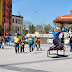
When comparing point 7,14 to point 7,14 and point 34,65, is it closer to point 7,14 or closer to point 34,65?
point 7,14

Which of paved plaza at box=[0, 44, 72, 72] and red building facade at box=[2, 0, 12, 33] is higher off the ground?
red building facade at box=[2, 0, 12, 33]

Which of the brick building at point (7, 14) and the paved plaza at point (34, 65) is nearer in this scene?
the paved plaza at point (34, 65)

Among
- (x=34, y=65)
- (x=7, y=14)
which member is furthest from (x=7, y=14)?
(x=34, y=65)

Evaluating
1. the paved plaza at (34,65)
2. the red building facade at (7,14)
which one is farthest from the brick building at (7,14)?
the paved plaza at (34,65)

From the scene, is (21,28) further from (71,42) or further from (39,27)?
(71,42)

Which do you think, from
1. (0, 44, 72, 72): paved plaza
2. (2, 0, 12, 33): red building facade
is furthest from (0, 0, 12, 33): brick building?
(0, 44, 72, 72): paved plaza

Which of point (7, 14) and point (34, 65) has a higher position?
point (7, 14)

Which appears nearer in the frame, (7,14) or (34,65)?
(34,65)

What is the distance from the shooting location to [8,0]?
7550 cm

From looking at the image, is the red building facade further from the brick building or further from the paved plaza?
the paved plaza

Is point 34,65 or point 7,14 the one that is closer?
point 34,65

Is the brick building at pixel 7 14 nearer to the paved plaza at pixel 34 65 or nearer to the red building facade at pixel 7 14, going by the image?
the red building facade at pixel 7 14

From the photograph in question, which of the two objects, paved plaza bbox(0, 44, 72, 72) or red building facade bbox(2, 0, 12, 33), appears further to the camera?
red building facade bbox(2, 0, 12, 33)

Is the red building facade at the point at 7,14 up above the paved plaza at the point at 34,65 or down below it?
above
